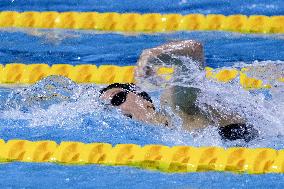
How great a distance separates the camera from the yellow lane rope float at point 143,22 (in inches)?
224

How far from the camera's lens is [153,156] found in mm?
3486

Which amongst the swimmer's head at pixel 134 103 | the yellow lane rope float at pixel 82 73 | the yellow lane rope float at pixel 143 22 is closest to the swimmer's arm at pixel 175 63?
the swimmer's head at pixel 134 103

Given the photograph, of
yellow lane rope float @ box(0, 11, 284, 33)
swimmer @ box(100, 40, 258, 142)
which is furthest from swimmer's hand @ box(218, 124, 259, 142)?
yellow lane rope float @ box(0, 11, 284, 33)

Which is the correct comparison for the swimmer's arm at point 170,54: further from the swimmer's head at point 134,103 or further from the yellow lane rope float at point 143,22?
the yellow lane rope float at point 143,22

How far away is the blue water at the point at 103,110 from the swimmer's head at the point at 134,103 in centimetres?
4

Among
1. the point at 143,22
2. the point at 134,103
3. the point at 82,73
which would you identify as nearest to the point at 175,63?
the point at 134,103

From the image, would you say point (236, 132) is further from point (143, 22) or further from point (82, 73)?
point (143, 22)

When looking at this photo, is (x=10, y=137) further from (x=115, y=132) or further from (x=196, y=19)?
(x=196, y=19)

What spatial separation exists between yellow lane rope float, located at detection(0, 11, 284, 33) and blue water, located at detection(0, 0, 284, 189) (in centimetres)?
9

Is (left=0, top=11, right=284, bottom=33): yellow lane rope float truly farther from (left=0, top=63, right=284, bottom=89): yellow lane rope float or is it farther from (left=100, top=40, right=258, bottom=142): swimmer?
(left=100, top=40, right=258, bottom=142): swimmer

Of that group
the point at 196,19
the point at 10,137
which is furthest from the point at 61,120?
the point at 196,19

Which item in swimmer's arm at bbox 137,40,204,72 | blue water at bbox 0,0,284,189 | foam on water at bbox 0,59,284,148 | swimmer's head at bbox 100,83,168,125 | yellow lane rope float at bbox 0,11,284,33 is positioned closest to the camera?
blue water at bbox 0,0,284,189

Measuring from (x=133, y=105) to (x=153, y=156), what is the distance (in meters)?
0.40

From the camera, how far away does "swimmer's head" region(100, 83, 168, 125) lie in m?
3.78
